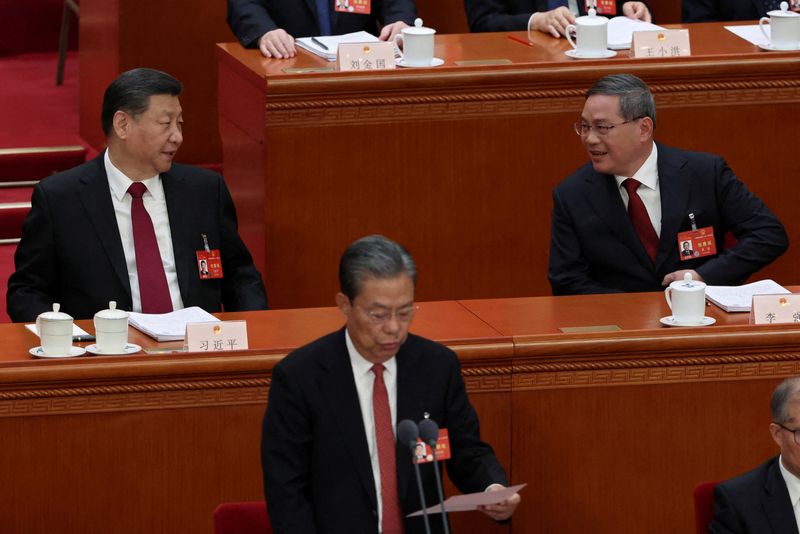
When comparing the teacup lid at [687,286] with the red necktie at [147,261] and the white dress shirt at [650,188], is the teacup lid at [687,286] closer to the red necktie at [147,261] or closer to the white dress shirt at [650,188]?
the white dress shirt at [650,188]

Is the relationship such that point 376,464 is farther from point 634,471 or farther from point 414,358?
point 634,471

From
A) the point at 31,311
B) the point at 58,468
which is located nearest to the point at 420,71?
the point at 31,311

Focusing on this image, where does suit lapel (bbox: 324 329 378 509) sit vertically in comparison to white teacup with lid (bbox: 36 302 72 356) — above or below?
below

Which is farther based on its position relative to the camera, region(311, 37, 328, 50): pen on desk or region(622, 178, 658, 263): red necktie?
region(311, 37, 328, 50): pen on desk

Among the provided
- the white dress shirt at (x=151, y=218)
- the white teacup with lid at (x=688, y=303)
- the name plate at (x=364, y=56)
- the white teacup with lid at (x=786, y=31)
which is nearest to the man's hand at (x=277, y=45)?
the name plate at (x=364, y=56)

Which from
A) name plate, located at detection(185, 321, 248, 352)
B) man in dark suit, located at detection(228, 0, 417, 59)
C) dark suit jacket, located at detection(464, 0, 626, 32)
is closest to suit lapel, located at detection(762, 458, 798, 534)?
name plate, located at detection(185, 321, 248, 352)

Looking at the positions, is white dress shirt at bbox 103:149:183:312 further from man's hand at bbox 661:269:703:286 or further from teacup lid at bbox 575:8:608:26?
teacup lid at bbox 575:8:608:26

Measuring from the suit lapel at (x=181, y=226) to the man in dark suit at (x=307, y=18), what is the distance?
97cm

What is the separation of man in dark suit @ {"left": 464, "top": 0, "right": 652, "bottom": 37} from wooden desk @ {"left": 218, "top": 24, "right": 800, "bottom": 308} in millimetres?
493

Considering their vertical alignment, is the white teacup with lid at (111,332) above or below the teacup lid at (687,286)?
below

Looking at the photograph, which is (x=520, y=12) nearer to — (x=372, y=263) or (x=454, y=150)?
(x=454, y=150)

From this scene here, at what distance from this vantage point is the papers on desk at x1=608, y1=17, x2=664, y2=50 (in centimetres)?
503

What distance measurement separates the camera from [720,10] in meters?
5.78

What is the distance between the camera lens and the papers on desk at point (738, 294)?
373 centimetres
